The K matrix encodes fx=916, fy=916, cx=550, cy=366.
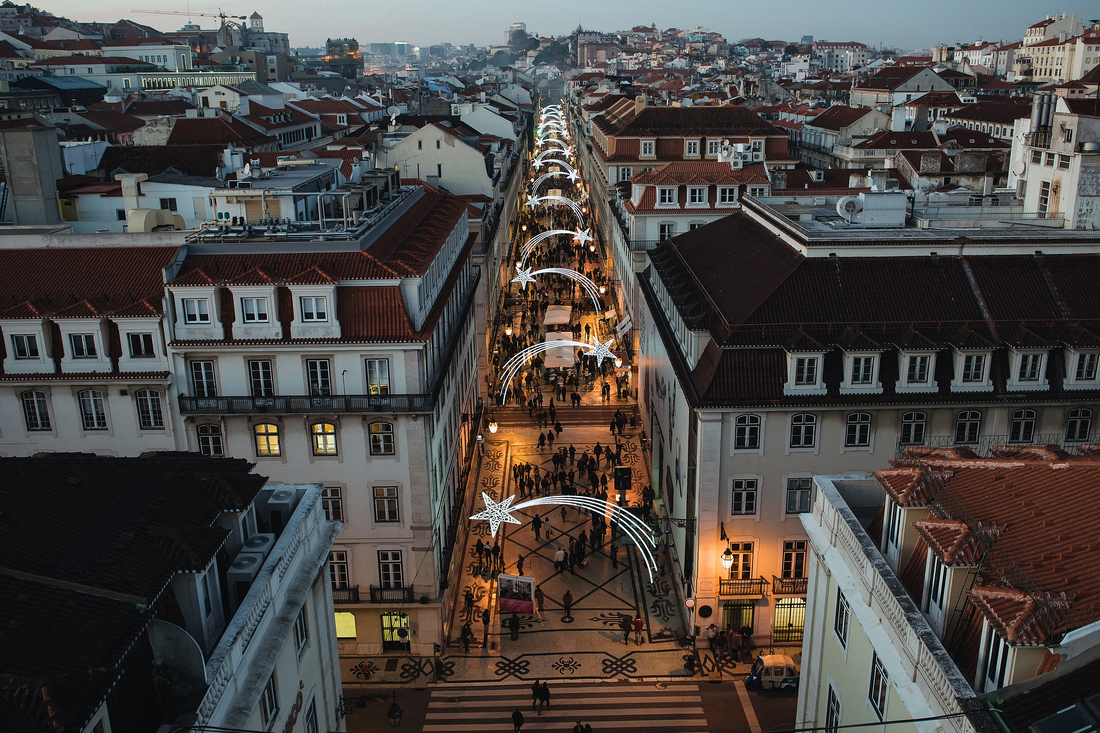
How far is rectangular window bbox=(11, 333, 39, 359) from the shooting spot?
116ft

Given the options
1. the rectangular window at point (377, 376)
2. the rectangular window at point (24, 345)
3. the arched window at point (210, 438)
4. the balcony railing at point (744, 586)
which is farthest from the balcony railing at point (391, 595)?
the rectangular window at point (24, 345)

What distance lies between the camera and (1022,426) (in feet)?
115

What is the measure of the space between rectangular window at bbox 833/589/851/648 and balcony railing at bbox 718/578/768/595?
43.0 ft

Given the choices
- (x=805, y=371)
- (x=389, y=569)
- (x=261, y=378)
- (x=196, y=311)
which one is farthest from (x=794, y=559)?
(x=196, y=311)

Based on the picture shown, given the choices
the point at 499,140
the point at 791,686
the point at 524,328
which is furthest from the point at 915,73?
the point at 791,686

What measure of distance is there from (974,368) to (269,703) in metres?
27.2

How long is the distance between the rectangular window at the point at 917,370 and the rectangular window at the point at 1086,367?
221 inches

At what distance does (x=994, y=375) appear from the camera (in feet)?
113

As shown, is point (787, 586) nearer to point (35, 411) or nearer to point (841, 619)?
point (841, 619)

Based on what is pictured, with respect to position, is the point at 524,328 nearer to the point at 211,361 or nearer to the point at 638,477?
the point at 638,477

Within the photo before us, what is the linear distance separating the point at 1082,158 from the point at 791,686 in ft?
90.6

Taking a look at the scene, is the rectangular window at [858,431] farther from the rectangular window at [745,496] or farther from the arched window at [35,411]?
the arched window at [35,411]

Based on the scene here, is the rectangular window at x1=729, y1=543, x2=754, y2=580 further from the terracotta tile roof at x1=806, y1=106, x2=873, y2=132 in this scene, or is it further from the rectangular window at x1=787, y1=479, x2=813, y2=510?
the terracotta tile roof at x1=806, y1=106, x2=873, y2=132

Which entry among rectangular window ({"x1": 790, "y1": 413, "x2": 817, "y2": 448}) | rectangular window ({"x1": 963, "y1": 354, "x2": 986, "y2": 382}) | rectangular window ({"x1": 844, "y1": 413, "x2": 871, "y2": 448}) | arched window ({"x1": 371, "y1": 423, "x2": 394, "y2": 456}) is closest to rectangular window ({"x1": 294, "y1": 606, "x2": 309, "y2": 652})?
arched window ({"x1": 371, "y1": 423, "x2": 394, "y2": 456})
